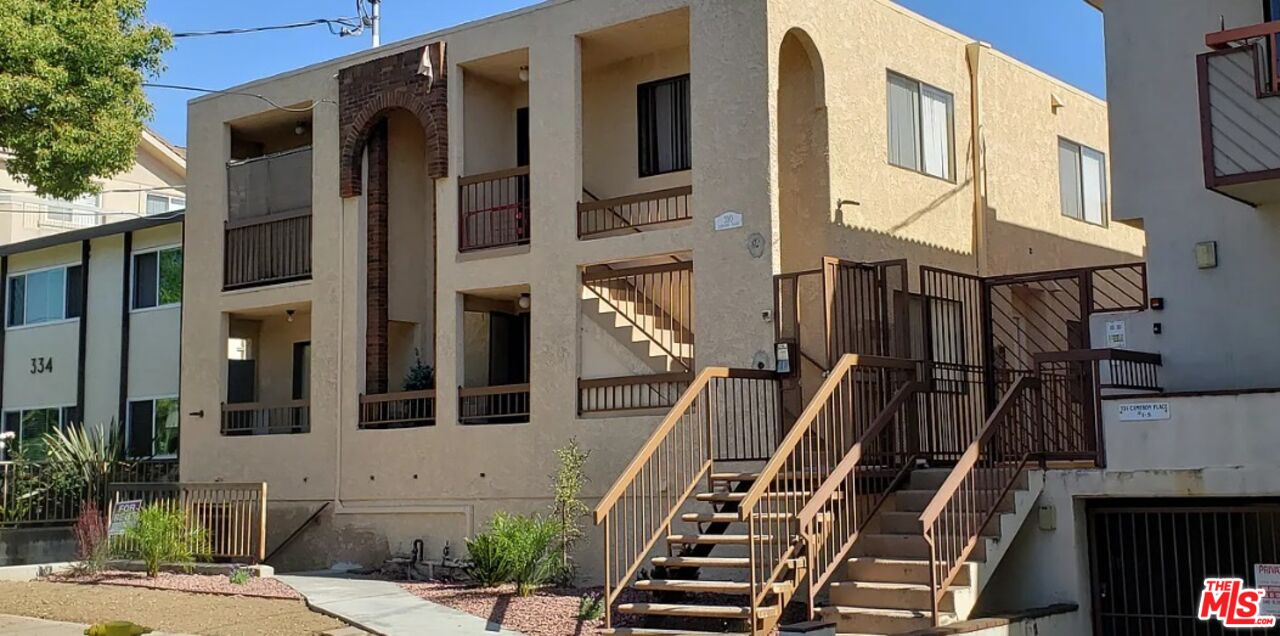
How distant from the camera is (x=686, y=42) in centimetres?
1853

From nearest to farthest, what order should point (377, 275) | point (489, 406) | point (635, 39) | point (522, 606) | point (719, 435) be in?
point (522, 606)
point (719, 435)
point (635, 39)
point (489, 406)
point (377, 275)

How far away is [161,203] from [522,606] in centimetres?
3046

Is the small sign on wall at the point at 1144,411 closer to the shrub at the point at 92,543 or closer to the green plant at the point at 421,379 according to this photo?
the green plant at the point at 421,379

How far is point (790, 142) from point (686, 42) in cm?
230

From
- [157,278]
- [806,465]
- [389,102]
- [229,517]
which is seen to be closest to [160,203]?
[157,278]

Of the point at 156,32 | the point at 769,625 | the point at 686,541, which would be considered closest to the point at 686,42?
the point at 156,32

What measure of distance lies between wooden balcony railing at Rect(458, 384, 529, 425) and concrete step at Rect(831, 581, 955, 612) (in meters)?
7.05

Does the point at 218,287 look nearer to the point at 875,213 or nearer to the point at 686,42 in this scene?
the point at 686,42

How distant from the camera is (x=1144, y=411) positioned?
40.8 feet

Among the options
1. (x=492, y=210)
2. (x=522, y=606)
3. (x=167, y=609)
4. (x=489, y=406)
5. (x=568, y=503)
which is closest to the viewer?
(x=522, y=606)

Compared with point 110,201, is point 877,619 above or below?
below

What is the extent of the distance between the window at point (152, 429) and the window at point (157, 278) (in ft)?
6.15

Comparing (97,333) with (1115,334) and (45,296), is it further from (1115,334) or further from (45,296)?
(1115,334)

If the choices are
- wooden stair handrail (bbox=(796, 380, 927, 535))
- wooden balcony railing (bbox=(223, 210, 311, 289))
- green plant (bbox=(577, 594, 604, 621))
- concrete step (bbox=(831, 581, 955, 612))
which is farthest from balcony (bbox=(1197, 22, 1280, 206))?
wooden balcony railing (bbox=(223, 210, 311, 289))
